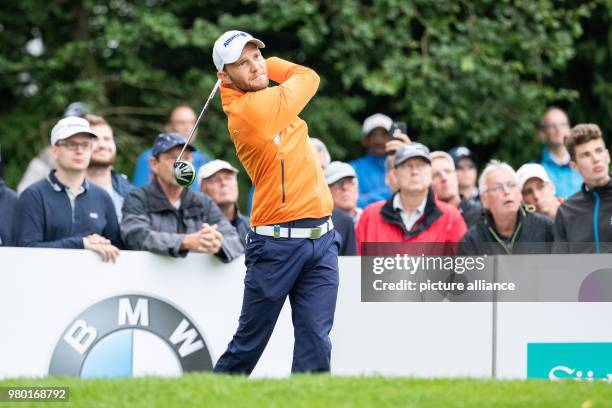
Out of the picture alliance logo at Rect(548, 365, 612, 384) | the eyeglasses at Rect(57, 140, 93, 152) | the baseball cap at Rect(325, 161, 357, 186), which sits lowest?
the picture alliance logo at Rect(548, 365, 612, 384)

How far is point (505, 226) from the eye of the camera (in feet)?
30.1

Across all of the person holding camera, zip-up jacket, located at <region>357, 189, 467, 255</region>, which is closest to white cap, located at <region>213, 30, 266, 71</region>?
zip-up jacket, located at <region>357, 189, 467, 255</region>

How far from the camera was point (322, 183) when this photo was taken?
7625mm

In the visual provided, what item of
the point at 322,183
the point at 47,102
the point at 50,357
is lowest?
the point at 50,357

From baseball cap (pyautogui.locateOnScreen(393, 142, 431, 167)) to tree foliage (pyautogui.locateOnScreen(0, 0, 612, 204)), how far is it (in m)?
2.78

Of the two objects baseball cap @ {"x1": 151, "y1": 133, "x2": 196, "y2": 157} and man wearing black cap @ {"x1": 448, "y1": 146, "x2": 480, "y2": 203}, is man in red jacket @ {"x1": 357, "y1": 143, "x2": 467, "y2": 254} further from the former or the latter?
man wearing black cap @ {"x1": 448, "y1": 146, "x2": 480, "y2": 203}

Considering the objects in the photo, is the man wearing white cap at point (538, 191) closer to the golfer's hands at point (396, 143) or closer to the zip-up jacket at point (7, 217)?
the golfer's hands at point (396, 143)

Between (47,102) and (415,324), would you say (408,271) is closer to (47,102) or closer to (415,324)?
(415,324)

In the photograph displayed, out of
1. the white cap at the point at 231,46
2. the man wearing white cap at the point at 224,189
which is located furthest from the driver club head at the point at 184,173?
the man wearing white cap at the point at 224,189

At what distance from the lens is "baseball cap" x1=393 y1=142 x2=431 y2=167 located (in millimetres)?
9430

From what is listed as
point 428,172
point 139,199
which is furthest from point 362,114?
point 139,199

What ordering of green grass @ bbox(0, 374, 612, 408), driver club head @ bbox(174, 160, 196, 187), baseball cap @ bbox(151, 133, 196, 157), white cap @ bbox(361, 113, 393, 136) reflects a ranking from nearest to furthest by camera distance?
green grass @ bbox(0, 374, 612, 408) < driver club head @ bbox(174, 160, 196, 187) < baseball cap @ bbox(151, 133, 196, 157) < white cap @ bbox(361, 113, 393, 136)

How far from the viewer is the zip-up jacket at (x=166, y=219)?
8617 mm

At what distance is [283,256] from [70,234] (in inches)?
77.6
